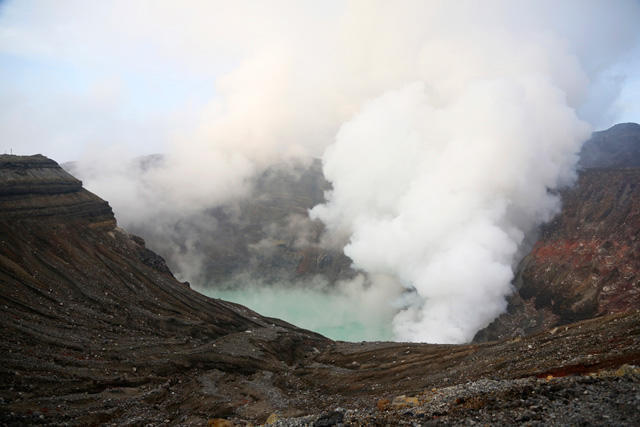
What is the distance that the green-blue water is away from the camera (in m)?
115

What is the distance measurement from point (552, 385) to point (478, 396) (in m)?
3.01

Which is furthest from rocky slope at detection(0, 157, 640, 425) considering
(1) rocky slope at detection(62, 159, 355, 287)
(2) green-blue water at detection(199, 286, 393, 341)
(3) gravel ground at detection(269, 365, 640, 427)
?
(1) rocky slope at detection(62, 159, 355, 287)

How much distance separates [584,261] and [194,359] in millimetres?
81811

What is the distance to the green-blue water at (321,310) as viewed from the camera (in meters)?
115

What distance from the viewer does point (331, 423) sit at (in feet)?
53.3

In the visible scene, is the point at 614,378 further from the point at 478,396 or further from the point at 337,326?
the point at 337,326

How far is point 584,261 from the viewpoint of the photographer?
84750mm

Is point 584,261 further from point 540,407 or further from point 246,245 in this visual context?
point 246,245

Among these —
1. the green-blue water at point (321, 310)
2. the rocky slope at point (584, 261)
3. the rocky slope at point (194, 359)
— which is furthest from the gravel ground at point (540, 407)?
the green-blue water at point (321, 310)

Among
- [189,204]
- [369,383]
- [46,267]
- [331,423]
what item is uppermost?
[189,204]

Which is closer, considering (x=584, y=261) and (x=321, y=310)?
(x=584, y=261)

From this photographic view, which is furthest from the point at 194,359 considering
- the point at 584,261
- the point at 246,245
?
the point at 246,245

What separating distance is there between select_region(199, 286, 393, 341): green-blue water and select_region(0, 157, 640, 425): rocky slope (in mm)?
43205

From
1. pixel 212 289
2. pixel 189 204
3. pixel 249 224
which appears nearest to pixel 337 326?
pixel 212 289
